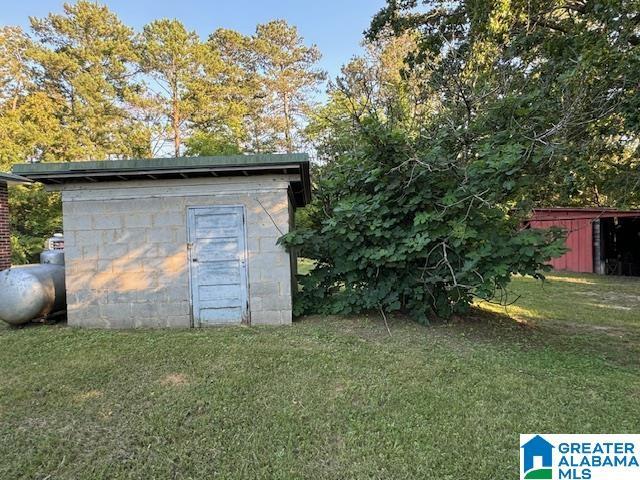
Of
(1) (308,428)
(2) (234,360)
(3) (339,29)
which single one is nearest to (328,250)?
(2) (234,360)

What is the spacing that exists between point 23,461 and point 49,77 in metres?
24.1

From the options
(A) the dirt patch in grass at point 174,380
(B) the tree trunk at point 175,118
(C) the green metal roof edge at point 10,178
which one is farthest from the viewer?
(B) the tree trunk at point 175,118

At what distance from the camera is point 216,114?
22391 millimetres

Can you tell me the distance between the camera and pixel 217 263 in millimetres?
5898

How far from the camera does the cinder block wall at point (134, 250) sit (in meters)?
5.87

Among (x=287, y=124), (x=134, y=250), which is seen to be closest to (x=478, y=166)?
(x=134, y=250)

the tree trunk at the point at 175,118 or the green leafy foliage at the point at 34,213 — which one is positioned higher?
the tree trunk at the point at 175,118

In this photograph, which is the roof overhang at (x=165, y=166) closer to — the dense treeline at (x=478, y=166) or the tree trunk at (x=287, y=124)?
the dense treeline at (x=478, y=166)

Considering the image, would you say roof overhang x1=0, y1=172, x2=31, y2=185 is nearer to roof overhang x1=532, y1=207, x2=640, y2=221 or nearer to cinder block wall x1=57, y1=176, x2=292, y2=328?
cinder block wall x1=57, y1=176, x2=292, y2=328

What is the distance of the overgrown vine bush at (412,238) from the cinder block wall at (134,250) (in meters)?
0.97

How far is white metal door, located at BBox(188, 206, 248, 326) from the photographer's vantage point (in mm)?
5883

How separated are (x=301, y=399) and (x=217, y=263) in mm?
2978

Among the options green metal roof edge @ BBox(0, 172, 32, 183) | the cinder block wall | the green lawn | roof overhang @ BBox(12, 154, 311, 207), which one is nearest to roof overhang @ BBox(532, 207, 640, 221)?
the green lawn

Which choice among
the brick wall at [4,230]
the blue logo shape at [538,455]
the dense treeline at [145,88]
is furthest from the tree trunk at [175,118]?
the blue logo shape at [538,455]
